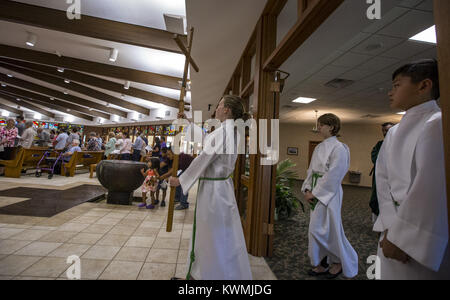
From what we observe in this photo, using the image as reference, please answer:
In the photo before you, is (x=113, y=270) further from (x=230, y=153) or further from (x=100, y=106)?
(x=100, y=106)

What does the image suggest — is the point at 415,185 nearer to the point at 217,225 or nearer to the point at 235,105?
the point at 217,225

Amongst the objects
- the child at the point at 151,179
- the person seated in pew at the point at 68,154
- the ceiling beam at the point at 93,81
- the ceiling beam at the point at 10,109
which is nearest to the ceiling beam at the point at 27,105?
the ceiling beam at the point at 10,109

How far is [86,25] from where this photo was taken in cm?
402

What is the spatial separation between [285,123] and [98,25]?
10.1 meters

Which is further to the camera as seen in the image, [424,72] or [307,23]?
[307,23]

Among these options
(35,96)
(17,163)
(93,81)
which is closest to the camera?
(17,163)

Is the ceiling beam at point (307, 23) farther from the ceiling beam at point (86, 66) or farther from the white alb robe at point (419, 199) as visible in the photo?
the ceiling beam at point (86, 66)

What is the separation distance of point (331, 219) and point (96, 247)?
2.40 meters

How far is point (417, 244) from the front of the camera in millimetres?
656

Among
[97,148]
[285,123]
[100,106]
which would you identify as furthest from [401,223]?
[100,106]

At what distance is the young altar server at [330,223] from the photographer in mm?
1983

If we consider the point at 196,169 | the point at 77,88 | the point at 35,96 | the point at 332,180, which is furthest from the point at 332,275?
the point at 35,96

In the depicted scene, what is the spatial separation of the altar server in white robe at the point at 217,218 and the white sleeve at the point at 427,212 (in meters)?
0.96
